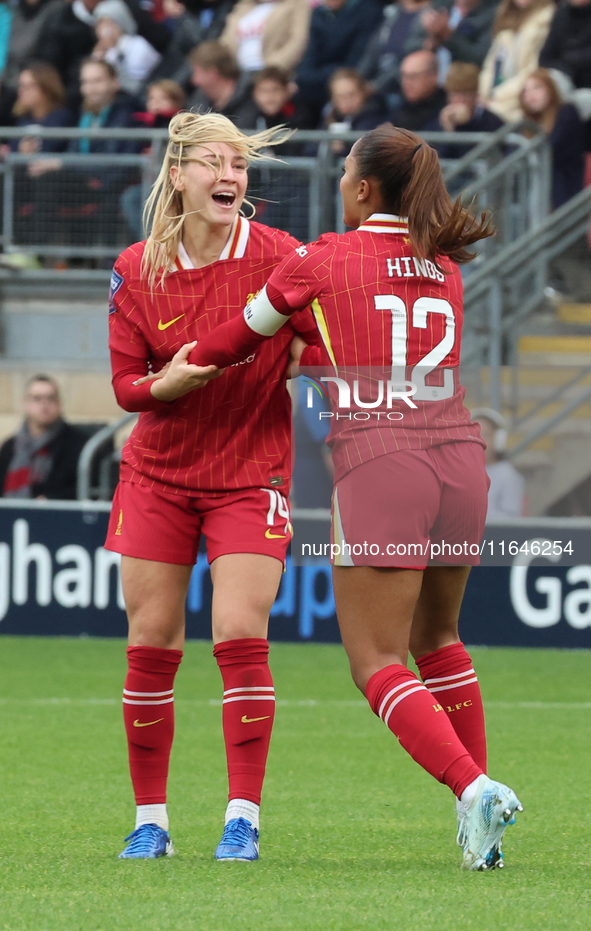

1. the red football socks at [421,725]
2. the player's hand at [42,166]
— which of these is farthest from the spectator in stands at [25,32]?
the red football socks at [421,725]

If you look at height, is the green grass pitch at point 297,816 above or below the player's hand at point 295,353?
below

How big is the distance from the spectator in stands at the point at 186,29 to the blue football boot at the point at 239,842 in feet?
33.2

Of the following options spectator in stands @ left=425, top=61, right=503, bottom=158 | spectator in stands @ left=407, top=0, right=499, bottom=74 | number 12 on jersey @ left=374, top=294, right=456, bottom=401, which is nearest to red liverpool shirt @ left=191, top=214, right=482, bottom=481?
number 12 on jersey @ left=374, top=294, right=456, bottom=401

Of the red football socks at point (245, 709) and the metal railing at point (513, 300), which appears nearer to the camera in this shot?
the red football socks at point (245, 709)

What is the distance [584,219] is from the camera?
415 inches

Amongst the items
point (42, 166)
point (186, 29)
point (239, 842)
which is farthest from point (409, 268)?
point (186, 29)

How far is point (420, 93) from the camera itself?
11.2 meters

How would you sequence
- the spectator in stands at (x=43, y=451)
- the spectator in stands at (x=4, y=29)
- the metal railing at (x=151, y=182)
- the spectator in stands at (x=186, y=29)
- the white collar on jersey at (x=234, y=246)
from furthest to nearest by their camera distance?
1. the spectator in stands at (x=4, y=29)
2. the spectator in stands at (x=186, y=29)
3. the metal railing at (x=151, y=182)
4. the spectator in stands at (x=43, y=451)
5. the white collar on jersey at (x=234, y=246)

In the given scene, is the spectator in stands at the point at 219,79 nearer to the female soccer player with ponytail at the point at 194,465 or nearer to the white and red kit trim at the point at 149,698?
the female soccer player with ponytail at the point at 194,465

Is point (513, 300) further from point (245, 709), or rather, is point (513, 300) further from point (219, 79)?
point (245, 709)

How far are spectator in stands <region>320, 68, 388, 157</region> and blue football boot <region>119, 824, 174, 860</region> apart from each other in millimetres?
8249

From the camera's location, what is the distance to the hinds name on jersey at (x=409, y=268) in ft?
11.7

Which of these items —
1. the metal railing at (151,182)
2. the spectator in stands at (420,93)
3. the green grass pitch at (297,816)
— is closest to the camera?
the green grass pitch at (297,816)

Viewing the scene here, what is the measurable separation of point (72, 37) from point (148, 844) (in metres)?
10.9
